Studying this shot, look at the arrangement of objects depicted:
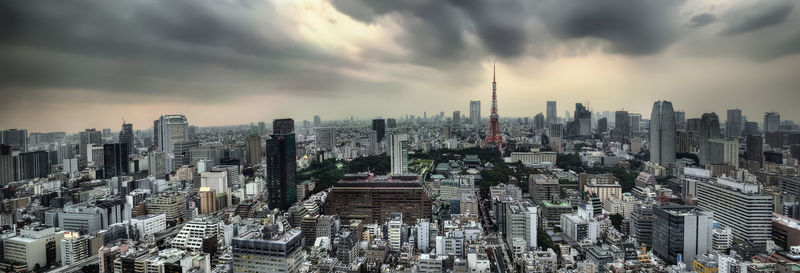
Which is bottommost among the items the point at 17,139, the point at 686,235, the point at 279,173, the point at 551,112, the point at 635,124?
the point at 686,235

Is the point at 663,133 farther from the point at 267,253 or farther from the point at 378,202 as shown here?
the point at 267,253

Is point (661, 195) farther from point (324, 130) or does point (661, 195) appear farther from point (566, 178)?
point (324, 130)

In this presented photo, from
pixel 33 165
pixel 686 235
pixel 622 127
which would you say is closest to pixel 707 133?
pixel 622 127

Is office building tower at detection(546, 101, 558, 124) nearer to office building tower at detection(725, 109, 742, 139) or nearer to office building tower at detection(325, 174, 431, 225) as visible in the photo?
office building tower at detection(725, 109, 742, 139)

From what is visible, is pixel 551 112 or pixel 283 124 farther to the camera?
pixel 551 112

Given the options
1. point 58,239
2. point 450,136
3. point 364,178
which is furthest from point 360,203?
point 450,136

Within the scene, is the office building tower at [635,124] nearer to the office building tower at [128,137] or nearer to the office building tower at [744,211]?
the office building tower at [744,211]
